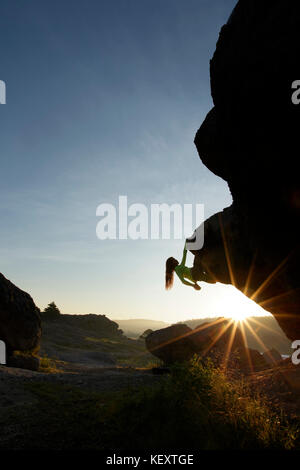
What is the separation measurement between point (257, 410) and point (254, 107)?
6590 mm

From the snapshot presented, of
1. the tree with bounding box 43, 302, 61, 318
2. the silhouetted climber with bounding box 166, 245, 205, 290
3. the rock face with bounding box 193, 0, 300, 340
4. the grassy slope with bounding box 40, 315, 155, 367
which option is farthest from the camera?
the tree with bounding box 43, 302, 61, 318

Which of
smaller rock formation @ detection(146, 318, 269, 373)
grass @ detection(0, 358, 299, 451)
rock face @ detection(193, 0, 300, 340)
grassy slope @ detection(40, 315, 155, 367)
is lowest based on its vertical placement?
grassy slope @ detection(40, 315, 155, 367)

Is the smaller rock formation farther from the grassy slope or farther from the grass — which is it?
the grass

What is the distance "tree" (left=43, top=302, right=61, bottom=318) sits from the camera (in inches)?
1963

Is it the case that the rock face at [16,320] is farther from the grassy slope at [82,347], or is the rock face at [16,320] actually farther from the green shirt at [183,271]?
the green shirt at [183,271]

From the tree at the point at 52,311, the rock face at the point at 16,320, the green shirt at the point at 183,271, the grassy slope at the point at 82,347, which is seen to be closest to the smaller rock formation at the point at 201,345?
the grassy slope at the point at 82,347

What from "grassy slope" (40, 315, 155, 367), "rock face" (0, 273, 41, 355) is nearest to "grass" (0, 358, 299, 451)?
"rock face" (0, 273, 41, 355)

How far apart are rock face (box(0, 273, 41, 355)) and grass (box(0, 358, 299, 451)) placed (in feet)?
35.3

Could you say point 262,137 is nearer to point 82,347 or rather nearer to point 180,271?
point 180,271

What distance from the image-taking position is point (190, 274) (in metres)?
13.1

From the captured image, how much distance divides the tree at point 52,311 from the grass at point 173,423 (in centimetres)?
4502

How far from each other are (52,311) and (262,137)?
4999 cm

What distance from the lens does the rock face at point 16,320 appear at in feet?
56.7

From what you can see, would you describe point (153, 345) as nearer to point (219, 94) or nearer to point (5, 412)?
point (5, 412)
